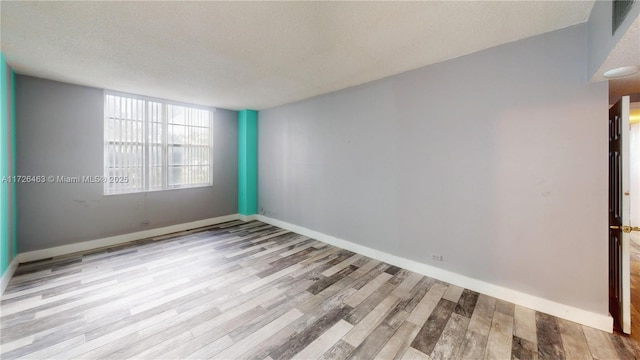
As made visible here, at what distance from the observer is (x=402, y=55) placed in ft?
8.53

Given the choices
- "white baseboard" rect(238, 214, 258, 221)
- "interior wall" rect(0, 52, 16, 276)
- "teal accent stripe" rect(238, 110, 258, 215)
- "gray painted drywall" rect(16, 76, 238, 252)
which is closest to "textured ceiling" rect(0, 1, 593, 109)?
"interior wall" rect(0, 52, 16, 276)

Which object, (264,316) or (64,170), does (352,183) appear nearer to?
(264,316)

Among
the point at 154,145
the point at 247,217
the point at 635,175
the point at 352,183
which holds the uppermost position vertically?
the point at 154,145

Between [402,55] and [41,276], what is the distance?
503 cm

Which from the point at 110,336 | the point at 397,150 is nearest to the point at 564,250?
the point at 397,150

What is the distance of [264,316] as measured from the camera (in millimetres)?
2184

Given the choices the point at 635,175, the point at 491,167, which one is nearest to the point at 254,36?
the point at 491,167

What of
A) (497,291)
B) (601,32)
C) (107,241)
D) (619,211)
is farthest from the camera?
(107,241)

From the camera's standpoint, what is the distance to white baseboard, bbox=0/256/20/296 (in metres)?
2.52

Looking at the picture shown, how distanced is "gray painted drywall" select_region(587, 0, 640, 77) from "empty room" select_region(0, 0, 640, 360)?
21 mm

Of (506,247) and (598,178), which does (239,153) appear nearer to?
(506,247)

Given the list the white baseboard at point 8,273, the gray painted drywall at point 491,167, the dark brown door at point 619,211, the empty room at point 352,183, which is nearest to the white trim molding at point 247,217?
the empty room at point 352,183

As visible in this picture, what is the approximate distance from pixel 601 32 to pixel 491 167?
124 centimetres

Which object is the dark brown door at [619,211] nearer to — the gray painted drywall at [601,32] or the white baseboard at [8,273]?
the gray painted drywall at [601,32]
